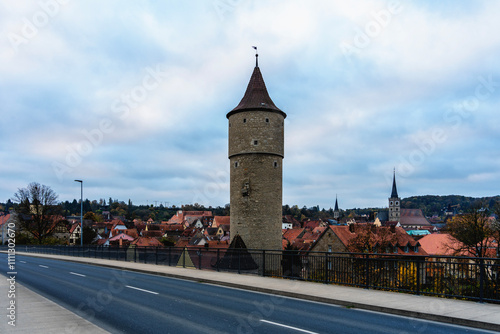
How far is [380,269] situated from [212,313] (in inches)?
255

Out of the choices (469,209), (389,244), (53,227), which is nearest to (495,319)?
(389,244)

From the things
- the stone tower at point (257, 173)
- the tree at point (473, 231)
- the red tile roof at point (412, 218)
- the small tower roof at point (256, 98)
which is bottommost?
the red tile roof at point (412, 218)

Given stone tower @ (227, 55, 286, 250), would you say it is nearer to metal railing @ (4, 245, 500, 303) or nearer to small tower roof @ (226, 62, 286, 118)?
small tower roof @ (226, 62, 286, 118)

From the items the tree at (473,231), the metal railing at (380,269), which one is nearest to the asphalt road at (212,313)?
the metal railing at (380,269)

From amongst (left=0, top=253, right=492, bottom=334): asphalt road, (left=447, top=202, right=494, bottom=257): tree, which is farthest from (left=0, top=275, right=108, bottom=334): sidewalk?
(left=447, top=202, right=494, bottom=257): tree

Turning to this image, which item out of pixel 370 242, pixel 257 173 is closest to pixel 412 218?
pixel 370 242

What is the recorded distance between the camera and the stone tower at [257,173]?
3081 cm

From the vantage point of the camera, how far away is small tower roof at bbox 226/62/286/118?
3134 cm

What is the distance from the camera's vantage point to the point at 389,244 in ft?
139

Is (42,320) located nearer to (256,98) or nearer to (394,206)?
(256,98)

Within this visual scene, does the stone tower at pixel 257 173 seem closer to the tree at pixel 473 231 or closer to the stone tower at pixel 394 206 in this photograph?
the tree at pixel 473 231

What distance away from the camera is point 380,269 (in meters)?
13.5

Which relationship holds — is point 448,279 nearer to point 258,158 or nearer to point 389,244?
point 258,158

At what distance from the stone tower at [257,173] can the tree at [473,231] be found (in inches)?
786
